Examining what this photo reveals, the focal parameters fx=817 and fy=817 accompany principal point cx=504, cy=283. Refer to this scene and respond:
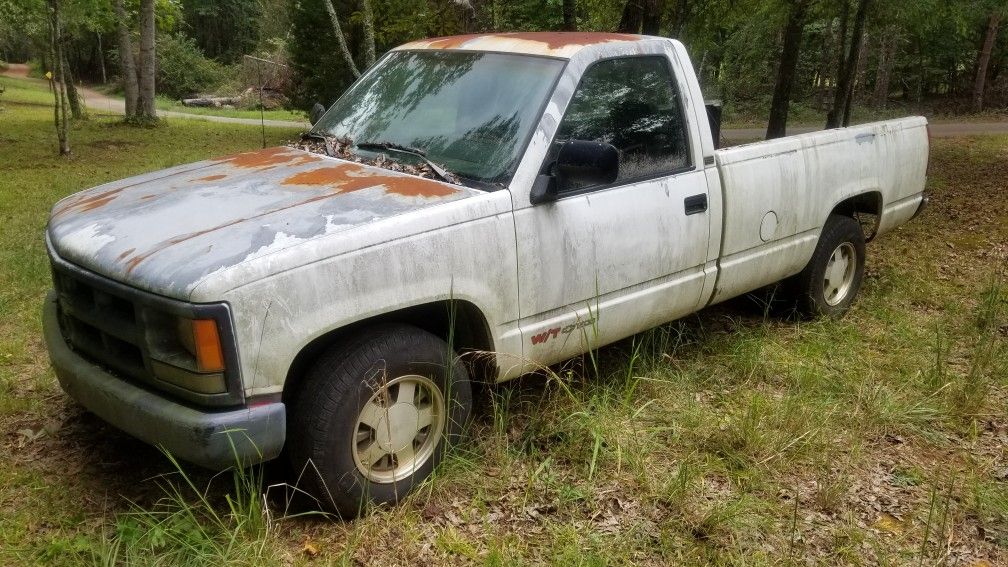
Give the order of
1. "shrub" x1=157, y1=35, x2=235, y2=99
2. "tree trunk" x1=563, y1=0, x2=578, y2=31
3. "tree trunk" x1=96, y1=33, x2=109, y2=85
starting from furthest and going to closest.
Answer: "tree trunk" x1=96, y1=33, x2=109, y2=85 < "shrub" x1=157, y1=35, x2=235, y2=99 < "tree trunk" x1=563, y1=0, x2=578, y2=31

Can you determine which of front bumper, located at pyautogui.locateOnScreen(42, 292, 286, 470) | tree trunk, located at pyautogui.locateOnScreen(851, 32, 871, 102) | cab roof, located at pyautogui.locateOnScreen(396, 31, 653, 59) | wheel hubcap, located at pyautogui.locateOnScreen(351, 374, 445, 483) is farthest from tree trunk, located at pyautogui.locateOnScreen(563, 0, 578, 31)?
tree trunk, located at pyautogui.locateOnScreen(851, 32, 871, 102)

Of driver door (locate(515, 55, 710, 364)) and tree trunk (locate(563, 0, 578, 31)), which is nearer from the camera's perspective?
driver door (locate(515, 55, 710, 364))

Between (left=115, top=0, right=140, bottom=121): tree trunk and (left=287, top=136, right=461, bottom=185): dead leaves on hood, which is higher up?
(left=115, top=0, right=140, bottom=121): tree trunk

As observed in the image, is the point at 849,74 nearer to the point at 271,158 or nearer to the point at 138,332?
the point at 271,158

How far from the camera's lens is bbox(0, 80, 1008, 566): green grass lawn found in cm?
313

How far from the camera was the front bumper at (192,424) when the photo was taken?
276 centimetres

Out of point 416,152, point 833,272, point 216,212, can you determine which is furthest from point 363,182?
point 833,272

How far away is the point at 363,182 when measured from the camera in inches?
140

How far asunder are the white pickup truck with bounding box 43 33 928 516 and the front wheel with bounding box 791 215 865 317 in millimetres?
541

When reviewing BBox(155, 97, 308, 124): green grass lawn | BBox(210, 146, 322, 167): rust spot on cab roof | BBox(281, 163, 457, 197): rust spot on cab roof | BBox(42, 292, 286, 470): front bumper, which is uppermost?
BBox(210, 146, 322, 167): rust spot on cab roof

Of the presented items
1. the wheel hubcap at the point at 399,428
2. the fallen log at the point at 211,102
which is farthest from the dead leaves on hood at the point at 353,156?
the fallen log at the point at 211,102

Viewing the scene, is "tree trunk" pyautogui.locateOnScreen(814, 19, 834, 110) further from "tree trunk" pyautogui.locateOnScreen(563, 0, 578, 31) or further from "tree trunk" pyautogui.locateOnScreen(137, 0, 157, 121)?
"tree trunk" pyautogui.locateOnScreen(137, 0, 157, 121)

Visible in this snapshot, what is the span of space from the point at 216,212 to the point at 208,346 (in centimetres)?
74

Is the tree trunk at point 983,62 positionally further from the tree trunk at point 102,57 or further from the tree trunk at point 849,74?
the tree trunk at point 102,57
